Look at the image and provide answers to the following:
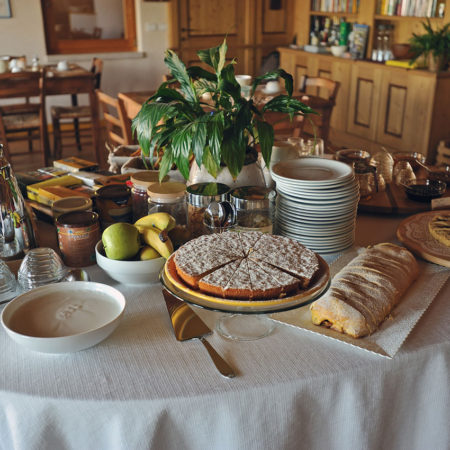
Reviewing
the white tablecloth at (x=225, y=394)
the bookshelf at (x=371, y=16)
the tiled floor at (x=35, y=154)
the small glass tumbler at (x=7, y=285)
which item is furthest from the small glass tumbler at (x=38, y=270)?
the bookshelf at (x=371, y=16)

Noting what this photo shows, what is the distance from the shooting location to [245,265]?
1026 millimetres

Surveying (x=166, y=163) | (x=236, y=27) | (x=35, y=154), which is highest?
(x=236, y=27)

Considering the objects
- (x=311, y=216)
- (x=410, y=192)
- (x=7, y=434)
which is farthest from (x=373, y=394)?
(x=410, y=192)

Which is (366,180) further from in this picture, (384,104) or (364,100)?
(364,100)

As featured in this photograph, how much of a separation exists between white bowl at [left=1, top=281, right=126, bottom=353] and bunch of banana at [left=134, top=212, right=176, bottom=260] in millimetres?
146

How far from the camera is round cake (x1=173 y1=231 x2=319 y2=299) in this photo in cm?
94

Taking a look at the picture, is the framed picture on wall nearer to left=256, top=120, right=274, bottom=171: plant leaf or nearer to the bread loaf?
left=256, top=120, right=274, bottom=171: plant leaf

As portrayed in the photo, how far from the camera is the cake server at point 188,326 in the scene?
0.93 meters

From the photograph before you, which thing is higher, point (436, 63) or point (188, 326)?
point (436, 63)

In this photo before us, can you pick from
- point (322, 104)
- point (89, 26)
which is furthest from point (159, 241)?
point (89, 26)

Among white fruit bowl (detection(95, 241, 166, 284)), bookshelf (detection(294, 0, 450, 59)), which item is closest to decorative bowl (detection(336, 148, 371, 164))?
white fruit bowl (detection(95, 241, 166, 284))

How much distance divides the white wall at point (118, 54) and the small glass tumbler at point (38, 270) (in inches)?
193

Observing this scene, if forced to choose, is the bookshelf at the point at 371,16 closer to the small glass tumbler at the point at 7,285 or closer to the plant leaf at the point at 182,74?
the plant leaf at the point at 182,74

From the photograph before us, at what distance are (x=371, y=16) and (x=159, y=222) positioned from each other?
4316mm
